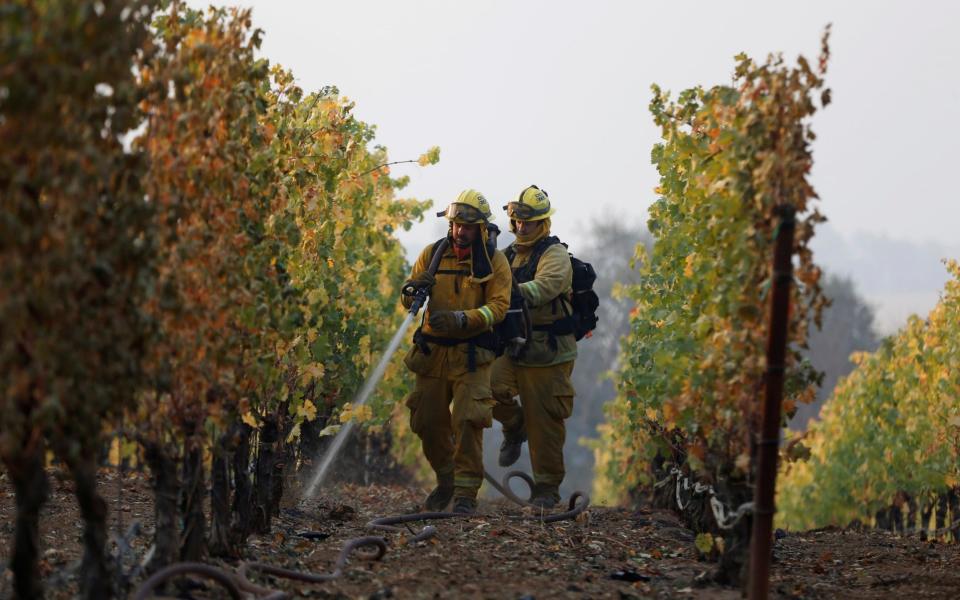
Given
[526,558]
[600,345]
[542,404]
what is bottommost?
[526,558]

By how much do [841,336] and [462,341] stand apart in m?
67.6

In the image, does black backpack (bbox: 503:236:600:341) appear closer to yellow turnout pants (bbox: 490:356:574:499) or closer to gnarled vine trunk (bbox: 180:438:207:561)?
yellow turnout pants (bbox: 490:356:574:499)

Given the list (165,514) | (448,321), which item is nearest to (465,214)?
(448,321)

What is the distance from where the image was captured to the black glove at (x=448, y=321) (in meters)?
8.78

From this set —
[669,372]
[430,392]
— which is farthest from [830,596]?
[430,392]

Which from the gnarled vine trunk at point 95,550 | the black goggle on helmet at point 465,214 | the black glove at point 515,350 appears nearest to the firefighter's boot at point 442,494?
the black glove at point 515,350

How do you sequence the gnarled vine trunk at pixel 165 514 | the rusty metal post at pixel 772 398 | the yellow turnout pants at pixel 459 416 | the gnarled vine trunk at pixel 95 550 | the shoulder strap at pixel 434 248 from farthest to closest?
the shoulder strap at pixel 434 248
the yellow turnout pants at pixel 459 416
the gnarled vine trunk at pixel 165 514
the rusty metal post at pixel 772 398
the gnarled vine trunk at pixel 95 550

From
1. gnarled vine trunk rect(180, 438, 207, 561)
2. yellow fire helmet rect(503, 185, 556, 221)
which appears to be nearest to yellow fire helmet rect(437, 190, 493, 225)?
yellow fire helmet rect(503, 185, 556, 221)

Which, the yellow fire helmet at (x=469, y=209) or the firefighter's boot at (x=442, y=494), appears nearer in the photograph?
the yellow fire helmet at (x=469, y=209)

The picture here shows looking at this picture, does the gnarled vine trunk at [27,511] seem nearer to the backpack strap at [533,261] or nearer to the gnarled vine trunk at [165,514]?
the gnarled vine trunk at [165,514]

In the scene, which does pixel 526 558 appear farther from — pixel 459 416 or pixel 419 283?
pixel 419 283

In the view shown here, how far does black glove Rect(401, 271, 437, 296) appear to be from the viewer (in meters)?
8.98

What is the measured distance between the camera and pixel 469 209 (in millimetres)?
9023

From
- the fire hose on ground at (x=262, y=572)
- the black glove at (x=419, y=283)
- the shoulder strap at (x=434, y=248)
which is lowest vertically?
the fire hose on ground at (x=262, y=572)
